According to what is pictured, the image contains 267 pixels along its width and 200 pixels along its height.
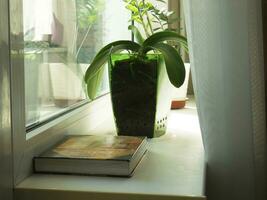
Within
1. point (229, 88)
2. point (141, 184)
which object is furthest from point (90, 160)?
point (229, 88)

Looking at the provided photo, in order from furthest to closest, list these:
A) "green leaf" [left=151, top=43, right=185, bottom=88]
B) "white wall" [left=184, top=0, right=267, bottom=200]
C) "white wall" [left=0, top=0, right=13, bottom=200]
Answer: "green leaf" [left=151, top=43, right=185, bottom=88], "white wall" [left=184, top=0, right=267, bottom=200], "white wall" [left=0, top=0, right=13, bottom=200]

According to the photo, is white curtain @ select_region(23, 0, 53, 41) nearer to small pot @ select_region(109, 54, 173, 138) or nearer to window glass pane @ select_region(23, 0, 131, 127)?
window glass pane @ select_region(23, 0, 131, 127)

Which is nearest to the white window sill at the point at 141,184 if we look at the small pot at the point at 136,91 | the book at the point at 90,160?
the book at the point at 90,160

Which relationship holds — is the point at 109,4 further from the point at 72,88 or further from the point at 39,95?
the point at 39,95

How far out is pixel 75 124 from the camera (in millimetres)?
915

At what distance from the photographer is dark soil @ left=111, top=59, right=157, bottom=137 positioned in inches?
35.5

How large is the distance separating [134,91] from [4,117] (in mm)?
366

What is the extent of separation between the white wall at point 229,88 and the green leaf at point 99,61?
0.70 feet

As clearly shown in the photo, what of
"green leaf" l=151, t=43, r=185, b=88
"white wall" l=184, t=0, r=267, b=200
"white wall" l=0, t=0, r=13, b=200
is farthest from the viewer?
"green leaf" l=151, t=43, r=185, b=88

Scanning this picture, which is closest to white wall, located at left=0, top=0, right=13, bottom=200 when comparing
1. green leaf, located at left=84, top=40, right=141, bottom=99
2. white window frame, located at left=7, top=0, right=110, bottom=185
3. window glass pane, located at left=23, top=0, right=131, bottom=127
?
white window frame, located at left=7, top=0, right=110, bottom=185

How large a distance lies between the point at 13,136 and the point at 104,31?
0.79 meters

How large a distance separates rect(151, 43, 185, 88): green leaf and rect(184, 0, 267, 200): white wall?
0.27 feet

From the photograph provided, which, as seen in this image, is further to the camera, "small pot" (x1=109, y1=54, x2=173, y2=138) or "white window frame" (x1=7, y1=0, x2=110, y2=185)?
"small pot" (x1=109, y1=54, x2=173, y2=138)

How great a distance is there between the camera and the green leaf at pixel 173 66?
0.83 metres
